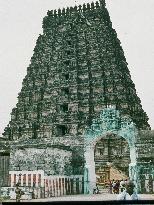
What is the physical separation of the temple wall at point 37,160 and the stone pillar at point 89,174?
179 cm

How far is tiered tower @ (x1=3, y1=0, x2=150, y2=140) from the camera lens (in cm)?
2797

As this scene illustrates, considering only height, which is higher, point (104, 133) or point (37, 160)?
point (104, 133)

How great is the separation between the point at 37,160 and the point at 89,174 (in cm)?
400

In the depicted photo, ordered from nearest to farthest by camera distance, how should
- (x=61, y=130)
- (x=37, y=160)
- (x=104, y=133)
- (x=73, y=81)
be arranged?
1. (x=37, y=160)
2. (x=104, y=133)
3. (x=61, y=130)
4. (x=73, y=81)

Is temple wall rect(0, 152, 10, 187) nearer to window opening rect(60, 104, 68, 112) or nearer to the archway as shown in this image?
the archway

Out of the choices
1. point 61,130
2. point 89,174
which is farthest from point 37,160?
point 61,130

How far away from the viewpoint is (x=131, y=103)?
2842 cm

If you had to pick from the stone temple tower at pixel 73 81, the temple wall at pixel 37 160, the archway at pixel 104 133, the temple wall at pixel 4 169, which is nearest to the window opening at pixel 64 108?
the stone temple tower at pixel 73 81

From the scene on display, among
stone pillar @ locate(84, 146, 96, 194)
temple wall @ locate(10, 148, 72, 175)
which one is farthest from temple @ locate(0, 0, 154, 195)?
temple wall @ locate(10, 148, 72, 175)

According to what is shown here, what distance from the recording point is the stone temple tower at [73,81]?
1099 inches

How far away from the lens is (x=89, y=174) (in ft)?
72.8

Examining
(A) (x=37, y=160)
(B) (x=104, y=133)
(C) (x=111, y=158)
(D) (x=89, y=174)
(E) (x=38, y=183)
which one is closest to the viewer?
(E) (x=38, y=183)

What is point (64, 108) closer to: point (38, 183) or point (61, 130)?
point (61, 130)

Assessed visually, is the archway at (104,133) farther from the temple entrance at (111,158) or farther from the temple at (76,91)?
the temple entrance at (111,158)
